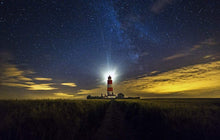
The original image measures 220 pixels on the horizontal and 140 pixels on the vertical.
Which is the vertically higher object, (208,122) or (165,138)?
(208,122)

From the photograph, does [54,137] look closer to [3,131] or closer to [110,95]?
[3,131]

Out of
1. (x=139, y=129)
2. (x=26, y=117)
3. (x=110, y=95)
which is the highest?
(x=110, y=95)

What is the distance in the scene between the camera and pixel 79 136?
5883 millimetres

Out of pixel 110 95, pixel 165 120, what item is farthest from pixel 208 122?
pixel 110 95

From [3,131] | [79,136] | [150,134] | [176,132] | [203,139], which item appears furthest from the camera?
[150,134]

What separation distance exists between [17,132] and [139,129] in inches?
274

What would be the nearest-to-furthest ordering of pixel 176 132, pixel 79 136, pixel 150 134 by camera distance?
pixel 176 132 → pixel 79 136 → pixel 150 134

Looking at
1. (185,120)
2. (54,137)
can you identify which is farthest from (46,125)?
(185,120)

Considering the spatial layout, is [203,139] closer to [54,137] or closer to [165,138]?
[165,138]

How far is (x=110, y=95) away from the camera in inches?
3054

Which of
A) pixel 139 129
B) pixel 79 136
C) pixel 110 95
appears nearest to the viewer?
pixel 79 136

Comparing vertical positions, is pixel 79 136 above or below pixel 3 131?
below

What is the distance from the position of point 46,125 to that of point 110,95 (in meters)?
74.0

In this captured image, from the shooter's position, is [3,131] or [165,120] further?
[165,120]
